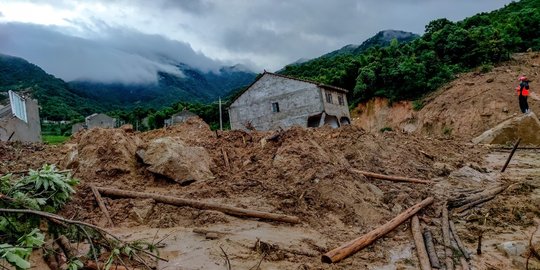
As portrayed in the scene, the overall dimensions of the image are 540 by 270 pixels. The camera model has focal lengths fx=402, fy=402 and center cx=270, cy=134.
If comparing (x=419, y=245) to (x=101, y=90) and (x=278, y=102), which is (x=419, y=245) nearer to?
(x=278, y=102)

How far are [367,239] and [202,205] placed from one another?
112 inches

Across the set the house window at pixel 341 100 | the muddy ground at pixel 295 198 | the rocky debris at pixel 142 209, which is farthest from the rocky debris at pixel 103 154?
the house window at pixel 341 100

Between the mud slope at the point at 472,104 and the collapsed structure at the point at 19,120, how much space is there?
2257 cm

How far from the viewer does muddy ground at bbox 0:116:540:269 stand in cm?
556

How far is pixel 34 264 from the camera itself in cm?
423

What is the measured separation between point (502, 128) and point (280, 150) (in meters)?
10.7

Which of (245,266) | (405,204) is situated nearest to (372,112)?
(405,204)

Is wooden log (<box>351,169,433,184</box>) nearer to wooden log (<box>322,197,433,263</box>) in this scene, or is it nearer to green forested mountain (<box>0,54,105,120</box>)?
wooden log (<box>322,197,433,263</box>)

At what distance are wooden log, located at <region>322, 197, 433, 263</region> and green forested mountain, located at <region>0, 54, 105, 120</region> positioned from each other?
63549mm

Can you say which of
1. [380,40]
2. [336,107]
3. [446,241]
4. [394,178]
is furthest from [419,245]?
[380,40]

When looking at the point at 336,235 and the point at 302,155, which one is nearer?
the point at 336,235

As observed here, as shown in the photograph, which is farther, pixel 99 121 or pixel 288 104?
pixel 99 121

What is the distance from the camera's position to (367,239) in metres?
5.89

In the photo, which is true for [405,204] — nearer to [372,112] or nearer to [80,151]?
[80,151]
